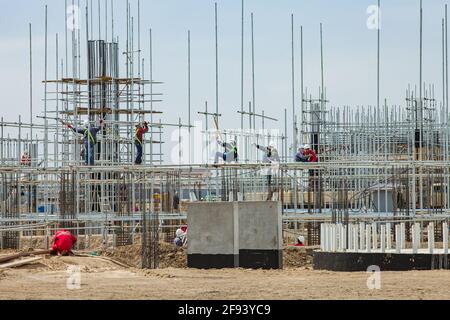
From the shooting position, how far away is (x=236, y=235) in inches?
870

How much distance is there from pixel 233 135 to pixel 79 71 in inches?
217

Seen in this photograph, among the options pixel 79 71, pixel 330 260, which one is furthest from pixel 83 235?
pixel 330 260

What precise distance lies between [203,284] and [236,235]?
4.56m

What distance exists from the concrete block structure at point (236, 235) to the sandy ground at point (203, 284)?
51.4 inches

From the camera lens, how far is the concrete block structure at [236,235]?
22.0 m

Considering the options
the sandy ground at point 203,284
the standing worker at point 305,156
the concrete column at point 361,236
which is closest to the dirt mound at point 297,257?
the concrete column at point 361,236

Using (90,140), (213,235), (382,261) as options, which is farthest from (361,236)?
(90,140)

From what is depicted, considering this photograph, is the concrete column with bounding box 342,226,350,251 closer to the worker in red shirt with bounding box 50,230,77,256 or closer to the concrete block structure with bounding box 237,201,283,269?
the concrete block structure with bounding box 237,201,283,269

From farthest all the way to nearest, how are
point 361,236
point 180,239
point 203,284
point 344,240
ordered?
point 180,239 → point 344,240 → point 361,236 → point 203,284

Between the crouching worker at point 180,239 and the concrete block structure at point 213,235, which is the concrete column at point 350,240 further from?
the crouching worker at point 180,239

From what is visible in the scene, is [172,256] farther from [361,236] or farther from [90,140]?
[361,236]

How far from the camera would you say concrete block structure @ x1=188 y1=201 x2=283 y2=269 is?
22.0 metres

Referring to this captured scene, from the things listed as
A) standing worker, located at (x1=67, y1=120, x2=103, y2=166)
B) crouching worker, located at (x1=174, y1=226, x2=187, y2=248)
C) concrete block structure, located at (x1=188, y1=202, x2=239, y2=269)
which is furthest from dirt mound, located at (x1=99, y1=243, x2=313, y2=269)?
standing worker, located at (x1=67, y1=120, x2=103, y2=166)

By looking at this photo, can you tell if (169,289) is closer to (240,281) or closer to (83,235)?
(240,281)
